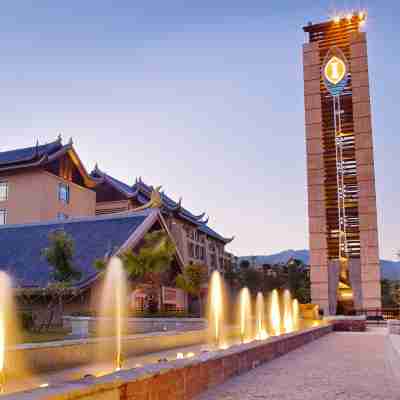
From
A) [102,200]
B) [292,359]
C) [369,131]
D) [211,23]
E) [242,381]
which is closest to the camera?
[242,381]

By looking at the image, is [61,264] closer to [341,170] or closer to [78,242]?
[78,242]

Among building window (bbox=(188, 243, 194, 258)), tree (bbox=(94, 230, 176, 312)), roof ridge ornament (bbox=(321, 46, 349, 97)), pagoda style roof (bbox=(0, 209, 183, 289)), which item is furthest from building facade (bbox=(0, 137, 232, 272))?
roof ridge ornament (bbox=(321, 46, 349, 97))

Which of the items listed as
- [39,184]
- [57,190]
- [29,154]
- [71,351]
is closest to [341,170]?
[57,190]

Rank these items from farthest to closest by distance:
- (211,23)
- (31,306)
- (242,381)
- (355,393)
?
(31,306)
(211,23)
(242,381)
(355,393)

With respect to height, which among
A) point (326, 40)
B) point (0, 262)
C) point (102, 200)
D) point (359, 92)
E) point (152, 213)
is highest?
point (326, 40)

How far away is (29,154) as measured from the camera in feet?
127

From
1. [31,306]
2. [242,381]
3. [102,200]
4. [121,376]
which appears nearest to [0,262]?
[31,306]

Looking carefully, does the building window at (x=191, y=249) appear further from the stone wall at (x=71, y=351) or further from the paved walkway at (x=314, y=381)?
the paved walkway at (x=314, y=381)

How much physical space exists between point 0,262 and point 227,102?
16.3m

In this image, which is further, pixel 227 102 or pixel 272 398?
pixel 227 102

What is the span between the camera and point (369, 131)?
39.7 metres

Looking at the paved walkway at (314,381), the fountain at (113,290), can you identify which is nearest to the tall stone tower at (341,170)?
the fountain at (113,290)

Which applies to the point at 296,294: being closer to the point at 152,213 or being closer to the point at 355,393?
the point at 152,213

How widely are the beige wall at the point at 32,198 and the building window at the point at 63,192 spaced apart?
0.33 meters
